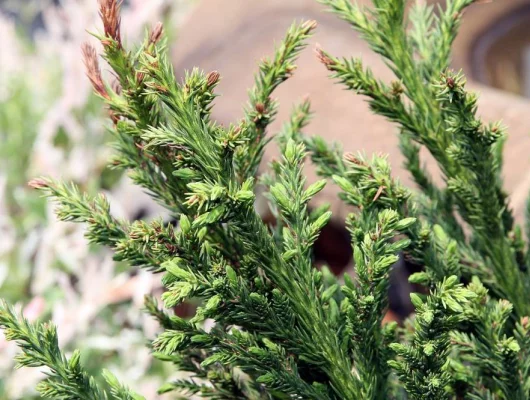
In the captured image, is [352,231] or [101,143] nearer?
[352,231]

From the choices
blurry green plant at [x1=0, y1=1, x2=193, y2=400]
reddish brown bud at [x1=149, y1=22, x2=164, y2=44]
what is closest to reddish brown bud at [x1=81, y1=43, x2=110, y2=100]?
reddish brown bud at [x1=149, y1=22, x2=164, y2=44]

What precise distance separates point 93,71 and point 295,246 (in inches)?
13.7

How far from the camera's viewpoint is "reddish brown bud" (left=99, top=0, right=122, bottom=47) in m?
0.73

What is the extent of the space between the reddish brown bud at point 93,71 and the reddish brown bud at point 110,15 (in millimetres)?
91

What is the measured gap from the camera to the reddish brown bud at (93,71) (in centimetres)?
82

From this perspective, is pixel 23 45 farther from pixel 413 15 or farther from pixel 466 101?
pixel 466 101

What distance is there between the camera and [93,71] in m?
0.84

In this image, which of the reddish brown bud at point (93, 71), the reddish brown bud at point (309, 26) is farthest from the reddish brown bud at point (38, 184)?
the reddish brown bud at point (309, 26)

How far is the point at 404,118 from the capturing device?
95 centimetres

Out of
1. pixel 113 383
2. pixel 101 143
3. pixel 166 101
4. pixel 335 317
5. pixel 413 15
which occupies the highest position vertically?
pixel 101 143

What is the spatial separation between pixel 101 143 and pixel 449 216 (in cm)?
225

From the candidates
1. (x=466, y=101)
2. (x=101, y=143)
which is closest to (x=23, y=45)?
(x=101, y=143)

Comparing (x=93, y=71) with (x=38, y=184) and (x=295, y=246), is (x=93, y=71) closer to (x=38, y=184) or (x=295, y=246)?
(x=38, y=184)

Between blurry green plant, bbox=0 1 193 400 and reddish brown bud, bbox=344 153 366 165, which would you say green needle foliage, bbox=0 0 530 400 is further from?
blurry green plant, bbox=0 1 193 400
